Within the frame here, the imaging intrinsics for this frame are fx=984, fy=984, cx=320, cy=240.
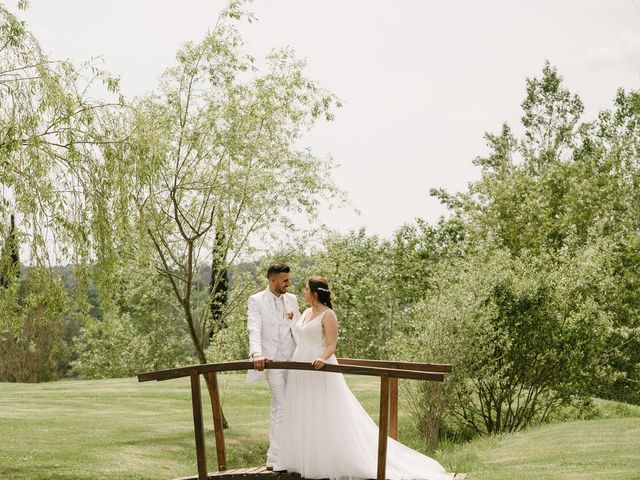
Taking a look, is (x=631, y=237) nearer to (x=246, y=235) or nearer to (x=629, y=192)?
(x=629, y=192)

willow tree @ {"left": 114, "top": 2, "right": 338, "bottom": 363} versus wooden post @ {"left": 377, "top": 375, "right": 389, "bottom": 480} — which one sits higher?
willow tree @ {"left": 114, "top": 2, "right": 338, "bottom": 363}

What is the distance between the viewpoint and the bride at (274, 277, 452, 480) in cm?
1045

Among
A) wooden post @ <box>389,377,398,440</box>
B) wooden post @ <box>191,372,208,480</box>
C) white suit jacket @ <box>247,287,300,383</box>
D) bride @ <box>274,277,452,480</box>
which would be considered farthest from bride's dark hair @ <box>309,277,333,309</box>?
wooden post @ <box>389,377,398,440</box>

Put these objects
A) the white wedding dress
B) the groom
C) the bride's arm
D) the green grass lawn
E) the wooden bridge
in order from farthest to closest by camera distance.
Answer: the green grass lawn, the groom, the bride's arm, the white wedding dress, the wooden bridge

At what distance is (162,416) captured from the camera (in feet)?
84.2

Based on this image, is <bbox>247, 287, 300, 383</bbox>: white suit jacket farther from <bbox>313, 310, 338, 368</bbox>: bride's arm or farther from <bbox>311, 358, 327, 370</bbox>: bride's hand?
<bbox>311, 358, 327, 370</bbox>: bride's hand

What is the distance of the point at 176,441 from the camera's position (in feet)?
67.4

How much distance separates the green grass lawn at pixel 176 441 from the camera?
14.7 m

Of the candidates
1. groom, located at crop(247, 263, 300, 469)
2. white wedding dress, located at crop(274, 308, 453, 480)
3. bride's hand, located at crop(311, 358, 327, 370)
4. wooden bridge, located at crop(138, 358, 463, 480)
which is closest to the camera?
wooden bridge, located at crop(138, 358, 463, 480)

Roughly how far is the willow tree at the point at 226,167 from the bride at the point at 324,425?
10053 millimetres

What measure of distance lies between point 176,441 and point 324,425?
1073cm

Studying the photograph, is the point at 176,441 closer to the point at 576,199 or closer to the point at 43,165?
the point at 43,165

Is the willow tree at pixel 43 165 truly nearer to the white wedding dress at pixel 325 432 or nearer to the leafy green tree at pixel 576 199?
the white wedding dress at pixel 325 432

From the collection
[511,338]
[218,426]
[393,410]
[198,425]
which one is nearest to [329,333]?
[198,425]
